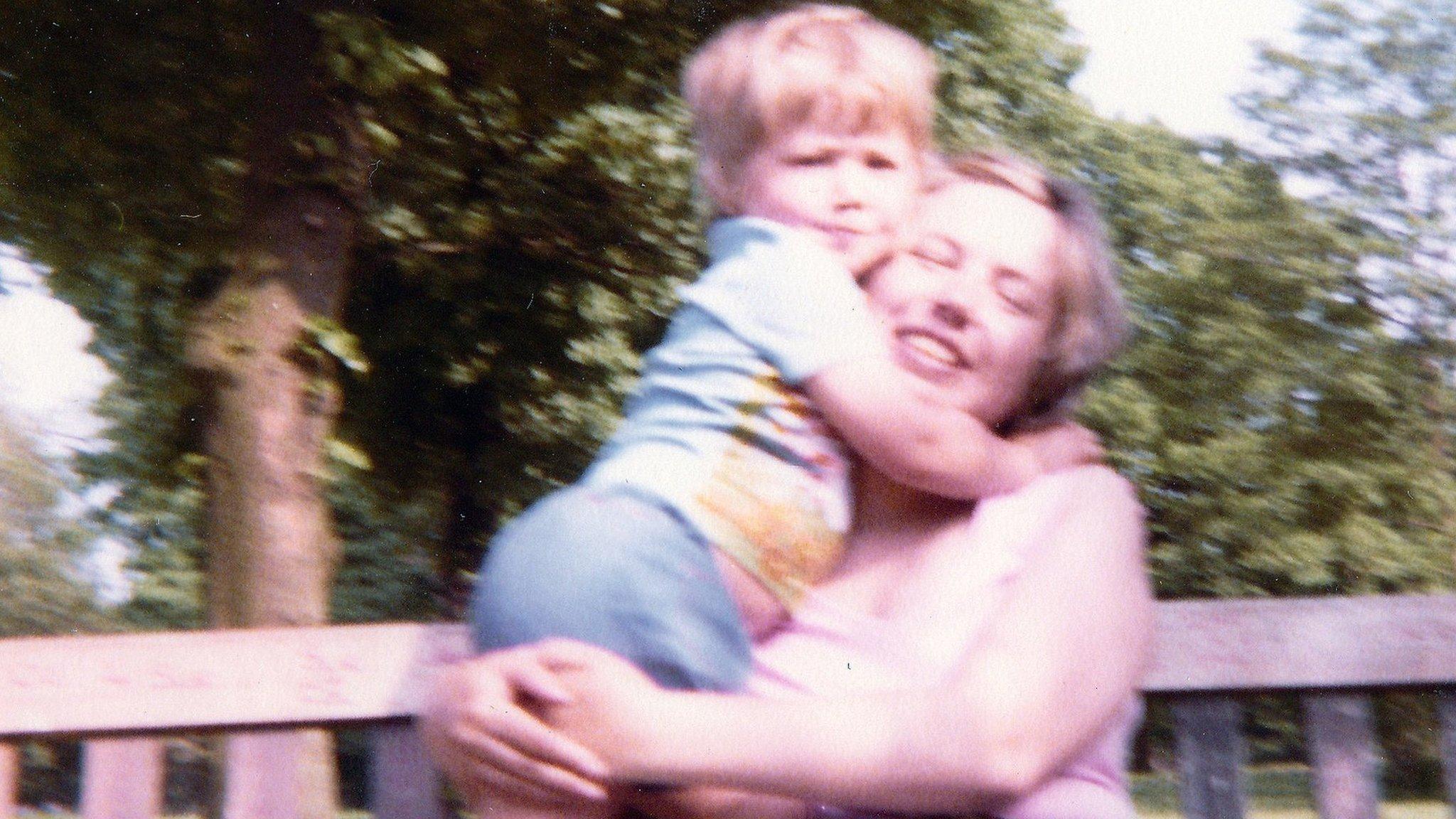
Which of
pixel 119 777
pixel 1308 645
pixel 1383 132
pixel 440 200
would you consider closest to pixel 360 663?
pixel 119 777

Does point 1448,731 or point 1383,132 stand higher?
point 1448,731

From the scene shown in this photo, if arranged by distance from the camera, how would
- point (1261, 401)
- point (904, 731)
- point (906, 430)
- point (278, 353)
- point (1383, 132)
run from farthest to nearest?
point (1383, 132) → point (1261, 401) → point (278, 353) → point (906, 430) → point (904, 731)

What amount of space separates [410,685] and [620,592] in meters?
0.77

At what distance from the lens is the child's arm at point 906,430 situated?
5.40ft

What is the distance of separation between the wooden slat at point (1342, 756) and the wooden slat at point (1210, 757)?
0.34ft

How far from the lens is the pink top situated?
61.3 inches

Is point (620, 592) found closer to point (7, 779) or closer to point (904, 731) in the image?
point (904, 731)

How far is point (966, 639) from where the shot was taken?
159 cm

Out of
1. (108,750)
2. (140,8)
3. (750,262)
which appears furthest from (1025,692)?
(140,8)

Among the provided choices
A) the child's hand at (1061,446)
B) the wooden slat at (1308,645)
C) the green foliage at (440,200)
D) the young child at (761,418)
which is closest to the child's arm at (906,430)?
the young child at (761,418)

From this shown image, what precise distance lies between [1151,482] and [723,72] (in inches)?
903

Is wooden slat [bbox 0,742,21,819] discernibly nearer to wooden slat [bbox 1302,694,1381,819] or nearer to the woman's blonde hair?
the woman's blonde hair

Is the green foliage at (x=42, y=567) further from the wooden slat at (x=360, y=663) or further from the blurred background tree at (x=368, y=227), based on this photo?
→ the wooden slat at (x=360, y=663)

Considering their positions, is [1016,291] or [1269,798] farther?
[1269,798]
